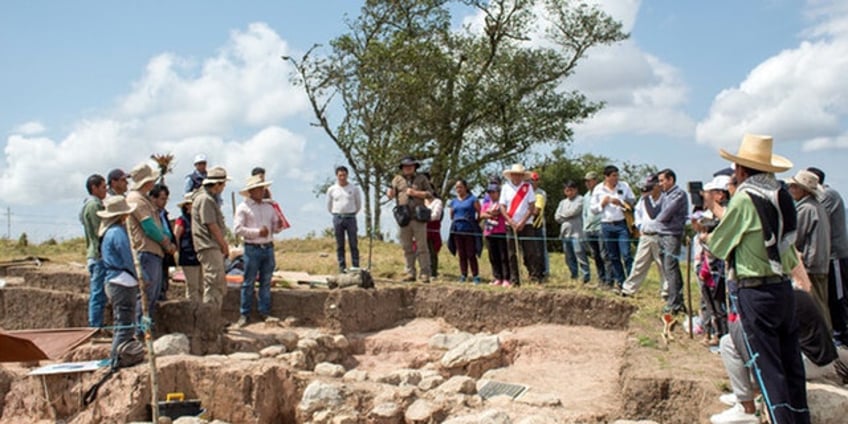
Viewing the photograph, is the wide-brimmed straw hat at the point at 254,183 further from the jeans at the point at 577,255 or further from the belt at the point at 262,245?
the jeans at the point at 577,255

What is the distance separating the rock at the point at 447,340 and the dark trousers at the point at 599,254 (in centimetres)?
223

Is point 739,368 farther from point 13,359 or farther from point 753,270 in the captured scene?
point 13,359

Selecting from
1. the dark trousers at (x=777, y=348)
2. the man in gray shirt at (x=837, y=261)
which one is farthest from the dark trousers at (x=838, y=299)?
the dark trousers at (x=777, y=348)

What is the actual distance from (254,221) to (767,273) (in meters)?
6.94

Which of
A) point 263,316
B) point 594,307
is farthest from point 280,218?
point 594,307

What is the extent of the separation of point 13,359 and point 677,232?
7.50m

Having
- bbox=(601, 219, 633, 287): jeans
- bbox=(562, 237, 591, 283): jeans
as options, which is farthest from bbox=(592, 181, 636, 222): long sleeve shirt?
bbox=(562, 237, 591, 283): jeans

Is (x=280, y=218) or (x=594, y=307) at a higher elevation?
(x=280, y=218)

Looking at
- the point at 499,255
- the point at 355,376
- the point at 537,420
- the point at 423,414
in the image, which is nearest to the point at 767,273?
the point at 537,420

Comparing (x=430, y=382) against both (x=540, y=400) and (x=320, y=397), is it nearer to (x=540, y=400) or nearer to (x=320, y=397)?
(x=540, y=400)

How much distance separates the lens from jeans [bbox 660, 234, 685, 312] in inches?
380

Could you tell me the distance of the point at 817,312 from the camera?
625 cm

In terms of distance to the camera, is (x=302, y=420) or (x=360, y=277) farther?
(x=360, y=277)

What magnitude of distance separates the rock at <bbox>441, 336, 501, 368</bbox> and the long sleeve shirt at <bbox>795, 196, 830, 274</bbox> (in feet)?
15.6
